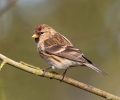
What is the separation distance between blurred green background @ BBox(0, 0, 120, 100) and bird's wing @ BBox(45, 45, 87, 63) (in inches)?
25.1

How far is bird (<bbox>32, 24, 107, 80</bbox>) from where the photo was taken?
440cm

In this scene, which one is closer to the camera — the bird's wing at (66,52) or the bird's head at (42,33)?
the bird's wing at (66,52)

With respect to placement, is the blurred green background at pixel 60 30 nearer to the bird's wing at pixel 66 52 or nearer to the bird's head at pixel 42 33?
the bird's head at pixel 42 33

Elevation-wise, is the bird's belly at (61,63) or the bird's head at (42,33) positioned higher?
the bird's head at (42,33)

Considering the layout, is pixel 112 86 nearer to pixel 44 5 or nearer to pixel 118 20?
pixel 118 20

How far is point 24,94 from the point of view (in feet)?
17.0

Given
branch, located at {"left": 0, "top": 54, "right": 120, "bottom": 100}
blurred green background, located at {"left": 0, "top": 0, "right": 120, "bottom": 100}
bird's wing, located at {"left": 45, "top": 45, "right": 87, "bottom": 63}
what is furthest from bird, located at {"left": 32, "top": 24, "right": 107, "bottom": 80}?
branch, located at {"left": 0, "top": 54, "right": 120, "bottom": 100}

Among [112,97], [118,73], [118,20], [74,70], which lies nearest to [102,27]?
[118,20]

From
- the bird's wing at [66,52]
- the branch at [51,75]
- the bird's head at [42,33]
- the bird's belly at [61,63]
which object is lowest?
the branch at [51,75]

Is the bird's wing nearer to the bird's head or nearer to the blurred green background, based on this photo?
the bird's head

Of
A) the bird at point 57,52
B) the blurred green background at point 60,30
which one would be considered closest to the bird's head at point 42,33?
the bird at point 57,52

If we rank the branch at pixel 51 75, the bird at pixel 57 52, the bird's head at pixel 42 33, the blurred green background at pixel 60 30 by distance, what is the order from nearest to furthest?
1. the branch at pixel 51 75
2. the bird at pixel 57 52
3. the bird's head at pixel 42 33
4. the blurred green background at pixel 60 30

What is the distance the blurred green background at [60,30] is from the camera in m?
5.28

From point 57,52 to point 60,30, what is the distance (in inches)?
74.6
